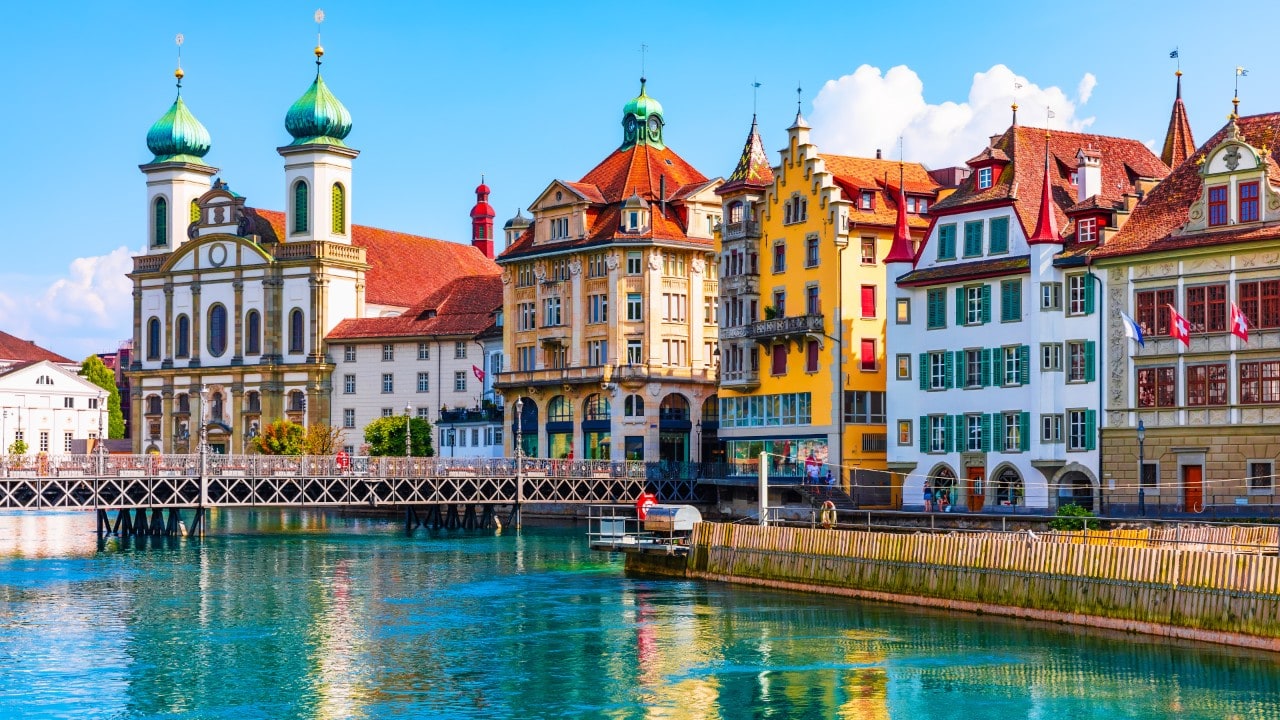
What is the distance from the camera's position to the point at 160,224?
504 feet

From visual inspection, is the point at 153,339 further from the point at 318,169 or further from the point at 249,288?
the point at 318,169

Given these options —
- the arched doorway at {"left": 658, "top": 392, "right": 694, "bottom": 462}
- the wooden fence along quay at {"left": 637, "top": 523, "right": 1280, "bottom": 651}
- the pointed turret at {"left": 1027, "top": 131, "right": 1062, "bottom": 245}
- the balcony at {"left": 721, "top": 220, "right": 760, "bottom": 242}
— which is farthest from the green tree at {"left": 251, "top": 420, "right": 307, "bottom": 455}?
the wooden fence along quay at {"left": 637, "top": 523, "right": 1280, "bottom": 651}

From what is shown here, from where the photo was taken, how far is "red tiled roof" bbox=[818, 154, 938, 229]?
92375 millimetres

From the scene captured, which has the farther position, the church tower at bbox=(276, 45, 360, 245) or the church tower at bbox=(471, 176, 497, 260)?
the church tower at bbox=(471, 176, 497, 260)

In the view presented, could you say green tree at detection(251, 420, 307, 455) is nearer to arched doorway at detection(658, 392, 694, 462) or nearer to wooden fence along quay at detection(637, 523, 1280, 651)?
arched doorway at detection(658, 392, 694, 462)

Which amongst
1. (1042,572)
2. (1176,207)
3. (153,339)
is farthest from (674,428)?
(1042,572)

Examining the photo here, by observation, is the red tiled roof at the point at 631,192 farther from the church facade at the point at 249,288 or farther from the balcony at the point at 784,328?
the church facade at the point at 249,288

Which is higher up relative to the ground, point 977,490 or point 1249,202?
point 1249,202

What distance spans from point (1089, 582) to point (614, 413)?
63.4 metres

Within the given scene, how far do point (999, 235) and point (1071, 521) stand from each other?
19.0 metres

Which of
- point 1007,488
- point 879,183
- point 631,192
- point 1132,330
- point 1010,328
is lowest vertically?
point 1007,488

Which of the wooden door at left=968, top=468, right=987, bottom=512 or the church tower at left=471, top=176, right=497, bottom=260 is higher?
the church tower at left=471, top=176, right=497, bottom=260

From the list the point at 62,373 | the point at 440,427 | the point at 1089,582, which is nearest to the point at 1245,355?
the point at 1089,582

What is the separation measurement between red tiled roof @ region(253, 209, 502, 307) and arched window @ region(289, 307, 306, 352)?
6.14 metres
